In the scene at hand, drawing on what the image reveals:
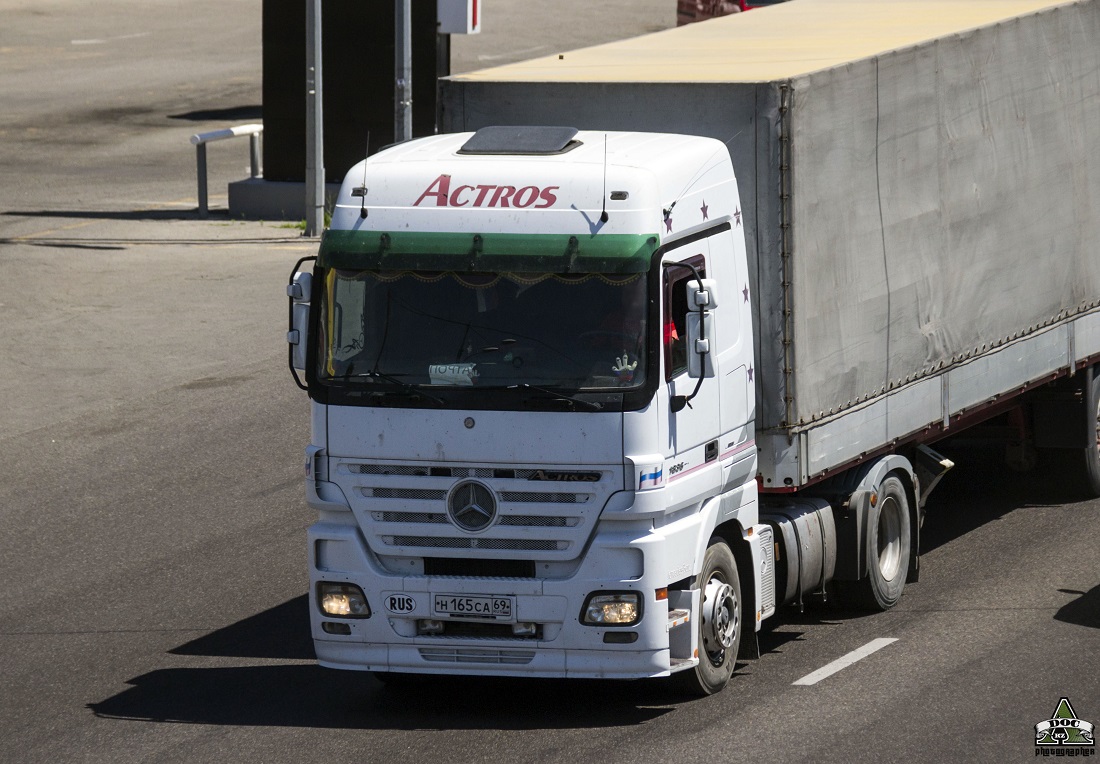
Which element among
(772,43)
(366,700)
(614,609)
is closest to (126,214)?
(772,43)

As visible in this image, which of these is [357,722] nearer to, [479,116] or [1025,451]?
[479,116]

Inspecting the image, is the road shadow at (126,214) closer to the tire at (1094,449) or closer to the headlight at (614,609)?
the tire at (1094,449)

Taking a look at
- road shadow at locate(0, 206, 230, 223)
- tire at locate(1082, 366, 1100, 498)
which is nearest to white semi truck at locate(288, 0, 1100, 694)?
tire at locate(1082, 366, 1100, 498)

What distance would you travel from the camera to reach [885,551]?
13.2 meters

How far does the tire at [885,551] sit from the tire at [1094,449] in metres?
3.25

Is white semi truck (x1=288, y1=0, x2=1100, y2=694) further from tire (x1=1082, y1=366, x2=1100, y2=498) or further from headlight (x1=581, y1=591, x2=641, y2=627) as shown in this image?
tire (x1=1082, y1=366, x2=1100, y2=498)

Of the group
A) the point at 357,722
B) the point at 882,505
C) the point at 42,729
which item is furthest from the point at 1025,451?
the point at 42,729

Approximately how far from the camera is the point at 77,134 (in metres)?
36.9

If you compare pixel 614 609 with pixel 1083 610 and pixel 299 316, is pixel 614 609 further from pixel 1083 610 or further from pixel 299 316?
pixel 1083 610

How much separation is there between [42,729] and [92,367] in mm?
9954

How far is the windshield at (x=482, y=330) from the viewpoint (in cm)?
1034

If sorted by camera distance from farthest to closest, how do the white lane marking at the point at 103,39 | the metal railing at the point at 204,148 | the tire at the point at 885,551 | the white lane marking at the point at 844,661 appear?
the white lane marking at the point at 103,39, the metal railing at the point at 204,148, the tire at the point at 885,551, the white lane marking at the point at 844,661

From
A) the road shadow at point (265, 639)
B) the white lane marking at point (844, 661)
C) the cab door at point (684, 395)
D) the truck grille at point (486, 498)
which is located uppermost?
the cab door at point (684, 395)

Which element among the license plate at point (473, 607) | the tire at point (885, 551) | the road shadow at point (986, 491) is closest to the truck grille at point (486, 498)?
the license plate at point (473, 607)
